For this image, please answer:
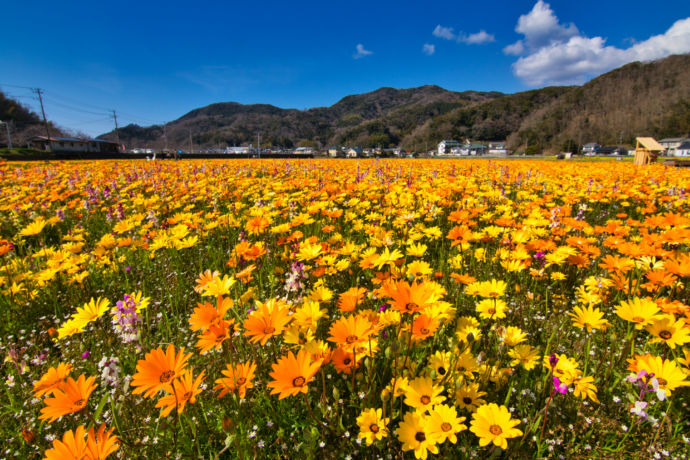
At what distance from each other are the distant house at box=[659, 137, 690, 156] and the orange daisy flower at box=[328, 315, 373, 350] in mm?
95604

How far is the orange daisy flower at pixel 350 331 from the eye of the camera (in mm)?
1130

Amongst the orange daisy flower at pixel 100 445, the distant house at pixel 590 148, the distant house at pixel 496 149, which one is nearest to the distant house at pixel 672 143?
the distant house at pixel 590 148

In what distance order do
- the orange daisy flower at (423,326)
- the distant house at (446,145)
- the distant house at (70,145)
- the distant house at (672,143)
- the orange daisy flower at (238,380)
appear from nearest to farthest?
the orange daisy flower at (238,380)
the orange daisy flower at (423,326)
the distant house at (70,145)
the distant house at (672,143)
the distant house at (446,145)

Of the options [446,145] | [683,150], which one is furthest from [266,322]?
[446,145]

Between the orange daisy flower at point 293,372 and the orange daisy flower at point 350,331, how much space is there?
157mm

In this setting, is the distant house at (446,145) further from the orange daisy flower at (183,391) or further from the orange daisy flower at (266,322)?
the orange daisy flower at (183,391)

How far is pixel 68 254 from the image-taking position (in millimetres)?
2480

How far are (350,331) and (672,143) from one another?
103m

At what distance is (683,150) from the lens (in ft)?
209

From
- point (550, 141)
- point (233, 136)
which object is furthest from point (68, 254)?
point (233, 136)

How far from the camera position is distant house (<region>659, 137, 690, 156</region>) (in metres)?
66.0

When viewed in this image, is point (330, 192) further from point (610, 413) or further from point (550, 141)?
point (550, 141)

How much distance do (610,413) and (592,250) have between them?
3.89ft

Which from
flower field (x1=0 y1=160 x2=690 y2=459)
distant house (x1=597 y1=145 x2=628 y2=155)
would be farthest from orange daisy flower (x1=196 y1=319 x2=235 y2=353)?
distant house (x1=597 y1=145 x2=628 y2=155)
